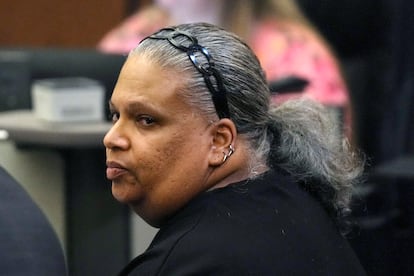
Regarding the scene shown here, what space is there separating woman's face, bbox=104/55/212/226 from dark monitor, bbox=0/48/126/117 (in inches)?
67.6

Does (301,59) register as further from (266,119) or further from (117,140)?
(117,140)

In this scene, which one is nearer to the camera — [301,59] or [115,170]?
[115,170]

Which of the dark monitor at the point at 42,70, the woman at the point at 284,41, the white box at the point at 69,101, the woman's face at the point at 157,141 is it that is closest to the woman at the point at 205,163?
the woman's face at the point at 157,141

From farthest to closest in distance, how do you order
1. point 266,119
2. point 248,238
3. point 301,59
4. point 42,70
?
point 301,59 < point 42,70 < point 266,119 < point 248,238

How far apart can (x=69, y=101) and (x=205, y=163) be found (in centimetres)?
153

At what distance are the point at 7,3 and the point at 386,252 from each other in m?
2.19

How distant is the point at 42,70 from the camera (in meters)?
3.21

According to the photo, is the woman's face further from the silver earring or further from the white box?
the white box

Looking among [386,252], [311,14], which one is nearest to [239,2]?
[311,14]

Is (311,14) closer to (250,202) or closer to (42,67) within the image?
(42,67)

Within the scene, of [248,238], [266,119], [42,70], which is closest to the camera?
[248,238]

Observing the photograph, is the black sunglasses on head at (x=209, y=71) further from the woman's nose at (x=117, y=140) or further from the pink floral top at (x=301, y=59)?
the pink floral top at (x=301, y=59)

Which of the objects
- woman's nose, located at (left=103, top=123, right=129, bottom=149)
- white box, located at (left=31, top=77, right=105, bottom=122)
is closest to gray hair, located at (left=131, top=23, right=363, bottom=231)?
woman's nose, located at (left=103, top=123, right=129, bottom=149)

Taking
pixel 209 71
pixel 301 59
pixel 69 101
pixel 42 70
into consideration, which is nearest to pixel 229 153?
pixel 209 71
